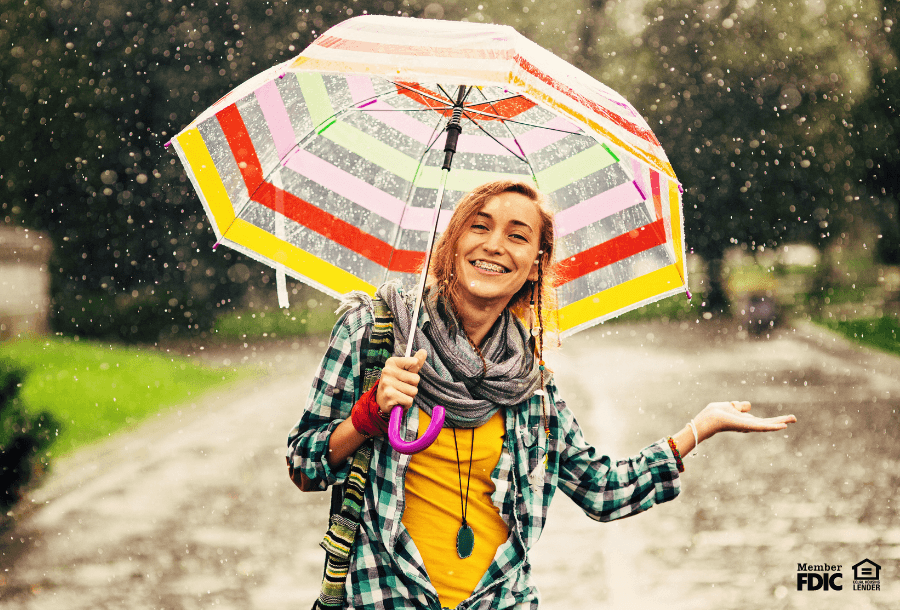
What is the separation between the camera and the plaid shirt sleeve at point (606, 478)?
2.59 m

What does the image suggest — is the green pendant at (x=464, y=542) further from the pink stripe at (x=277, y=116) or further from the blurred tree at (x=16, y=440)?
the blurred tree at (x=16, y=440)

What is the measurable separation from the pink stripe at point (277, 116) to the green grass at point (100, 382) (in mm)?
6827

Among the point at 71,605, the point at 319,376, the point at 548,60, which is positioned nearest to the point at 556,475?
the point at 319,376

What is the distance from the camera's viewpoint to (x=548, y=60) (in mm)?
2455

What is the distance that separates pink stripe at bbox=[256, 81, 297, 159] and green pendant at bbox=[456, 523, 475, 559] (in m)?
1.34

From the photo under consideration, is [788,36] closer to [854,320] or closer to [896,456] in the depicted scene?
[854,320]

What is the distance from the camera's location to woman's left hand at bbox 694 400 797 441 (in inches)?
104

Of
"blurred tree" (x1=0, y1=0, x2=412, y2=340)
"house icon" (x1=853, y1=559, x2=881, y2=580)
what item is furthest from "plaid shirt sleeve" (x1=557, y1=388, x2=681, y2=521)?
"blurred tree" (x1=0, y1=0, x2=412, y2=340)

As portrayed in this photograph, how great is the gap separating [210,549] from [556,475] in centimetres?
422

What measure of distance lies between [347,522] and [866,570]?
5073 millimetres

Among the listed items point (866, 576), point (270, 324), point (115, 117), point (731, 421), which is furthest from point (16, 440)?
point (270, 324)

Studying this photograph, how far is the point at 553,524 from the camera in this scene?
702cm

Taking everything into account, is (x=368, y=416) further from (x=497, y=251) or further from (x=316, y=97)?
(x=316, y=97)

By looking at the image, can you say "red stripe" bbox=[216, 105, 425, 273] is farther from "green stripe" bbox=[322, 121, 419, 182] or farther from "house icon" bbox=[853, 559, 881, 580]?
"house icon" bbox=[853, 559, 881, 580]
